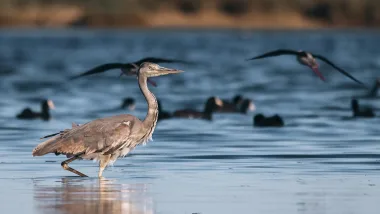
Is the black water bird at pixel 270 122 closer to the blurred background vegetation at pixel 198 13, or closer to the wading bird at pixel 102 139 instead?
the wading bird at pixel 102 139

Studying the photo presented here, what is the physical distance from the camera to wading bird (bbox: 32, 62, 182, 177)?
53.8 feet

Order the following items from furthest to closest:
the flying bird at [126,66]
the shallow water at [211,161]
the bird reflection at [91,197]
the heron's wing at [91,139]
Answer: the flying bird at [126,66]
the heron's wing at [91,139]
the shallow water at [211,161]
the bird reflection at [91,197]

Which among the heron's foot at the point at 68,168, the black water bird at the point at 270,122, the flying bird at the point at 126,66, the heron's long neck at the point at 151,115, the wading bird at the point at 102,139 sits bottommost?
the black water bird at the point at 270,122

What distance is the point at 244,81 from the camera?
4359cm

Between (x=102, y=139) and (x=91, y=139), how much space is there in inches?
5.8

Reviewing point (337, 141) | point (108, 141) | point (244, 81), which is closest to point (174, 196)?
point (108, 141)

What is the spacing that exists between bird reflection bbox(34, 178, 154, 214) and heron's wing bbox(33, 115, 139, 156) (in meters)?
0.43

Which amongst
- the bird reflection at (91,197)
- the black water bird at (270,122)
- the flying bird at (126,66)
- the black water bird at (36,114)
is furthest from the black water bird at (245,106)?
the bird reflection at (91,197)

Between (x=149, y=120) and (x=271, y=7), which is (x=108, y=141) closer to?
(x=149, y=120)

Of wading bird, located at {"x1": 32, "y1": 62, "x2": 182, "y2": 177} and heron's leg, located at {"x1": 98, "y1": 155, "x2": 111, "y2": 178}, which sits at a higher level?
wading bird, located at {"x1": 32, "y1": 62, "x2": 182, "y2": 177}

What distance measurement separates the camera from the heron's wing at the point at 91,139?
1638 centimetres

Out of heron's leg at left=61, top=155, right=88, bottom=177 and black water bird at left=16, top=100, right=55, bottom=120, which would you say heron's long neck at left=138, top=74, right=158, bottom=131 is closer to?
Answer: heron's leg at left=61, top=155, right=88, bottom=177

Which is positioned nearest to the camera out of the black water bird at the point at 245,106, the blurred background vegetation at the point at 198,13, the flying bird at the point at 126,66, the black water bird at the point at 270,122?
the flying bird at the point at 126,66

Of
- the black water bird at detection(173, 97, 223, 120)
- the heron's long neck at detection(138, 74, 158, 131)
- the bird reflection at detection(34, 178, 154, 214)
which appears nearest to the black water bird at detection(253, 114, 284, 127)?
the black water bird at detection(173, 97, 223, 120)
